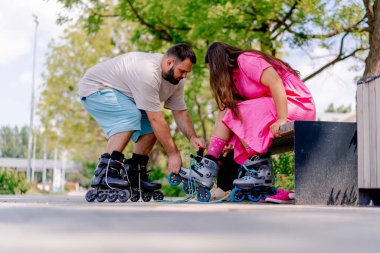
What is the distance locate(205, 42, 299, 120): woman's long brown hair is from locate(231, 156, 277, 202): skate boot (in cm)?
46

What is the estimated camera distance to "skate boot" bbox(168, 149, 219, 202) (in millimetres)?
4250

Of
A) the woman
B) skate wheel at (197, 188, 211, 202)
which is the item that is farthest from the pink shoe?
skate wheel at (197, 188, 211, 202)

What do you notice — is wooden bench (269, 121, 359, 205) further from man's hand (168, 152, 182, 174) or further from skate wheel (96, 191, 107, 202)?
skate wheel (96, 191, 107, 202)

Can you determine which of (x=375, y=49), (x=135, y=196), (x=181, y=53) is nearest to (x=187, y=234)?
(x=181, y=53)

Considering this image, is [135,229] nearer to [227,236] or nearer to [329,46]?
[227,236]

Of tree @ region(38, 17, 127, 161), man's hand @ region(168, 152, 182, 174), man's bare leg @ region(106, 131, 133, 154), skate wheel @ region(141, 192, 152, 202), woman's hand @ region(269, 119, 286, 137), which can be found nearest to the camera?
woman's hand @ region(269, 119, 286, 137)

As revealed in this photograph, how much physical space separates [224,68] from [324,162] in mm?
1050

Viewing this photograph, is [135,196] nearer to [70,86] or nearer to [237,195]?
[237,195]

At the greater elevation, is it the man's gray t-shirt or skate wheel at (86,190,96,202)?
the man's gray t-shirt

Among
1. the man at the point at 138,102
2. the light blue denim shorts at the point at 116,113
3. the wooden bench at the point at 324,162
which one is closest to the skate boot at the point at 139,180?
the man at the point at 138,102

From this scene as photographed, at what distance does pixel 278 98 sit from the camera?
402 cm

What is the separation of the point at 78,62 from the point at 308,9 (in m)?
17.9

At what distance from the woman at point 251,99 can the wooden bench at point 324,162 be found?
233mm

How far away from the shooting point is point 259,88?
430 cm
